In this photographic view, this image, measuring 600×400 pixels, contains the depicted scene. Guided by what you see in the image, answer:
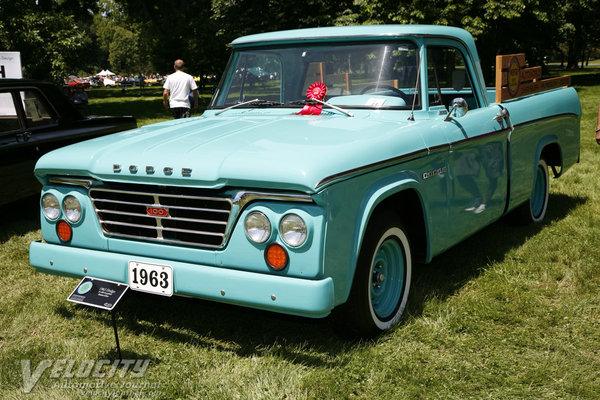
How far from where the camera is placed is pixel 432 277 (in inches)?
186

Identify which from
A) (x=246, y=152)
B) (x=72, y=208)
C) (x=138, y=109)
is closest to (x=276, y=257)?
(x=246, y=152)

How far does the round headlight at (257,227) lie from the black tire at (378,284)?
1.97ft

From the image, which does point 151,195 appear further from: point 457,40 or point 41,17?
point 41,17

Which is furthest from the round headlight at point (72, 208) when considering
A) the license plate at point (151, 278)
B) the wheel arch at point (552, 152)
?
the wheel arch at point (552, 152)

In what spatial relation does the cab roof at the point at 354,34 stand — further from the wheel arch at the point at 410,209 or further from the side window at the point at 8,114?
the side window at the point at 8,114

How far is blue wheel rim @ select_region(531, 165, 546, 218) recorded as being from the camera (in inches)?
244

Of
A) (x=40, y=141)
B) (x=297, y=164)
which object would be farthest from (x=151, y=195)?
(x=40, y=141)

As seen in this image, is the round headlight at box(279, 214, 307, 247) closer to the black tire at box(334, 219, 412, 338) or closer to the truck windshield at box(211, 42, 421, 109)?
the black tire at box(334, 219, 412, 338)

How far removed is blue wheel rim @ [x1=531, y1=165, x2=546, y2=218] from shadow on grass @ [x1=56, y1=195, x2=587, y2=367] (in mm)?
1399

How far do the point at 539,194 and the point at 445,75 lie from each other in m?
2.34

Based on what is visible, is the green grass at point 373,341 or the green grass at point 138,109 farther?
the green grass at point 138,109

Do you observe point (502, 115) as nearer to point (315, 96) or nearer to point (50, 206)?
point (315, 96)

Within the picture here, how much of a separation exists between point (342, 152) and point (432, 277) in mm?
1965

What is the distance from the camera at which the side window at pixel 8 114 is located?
668 centimetres
